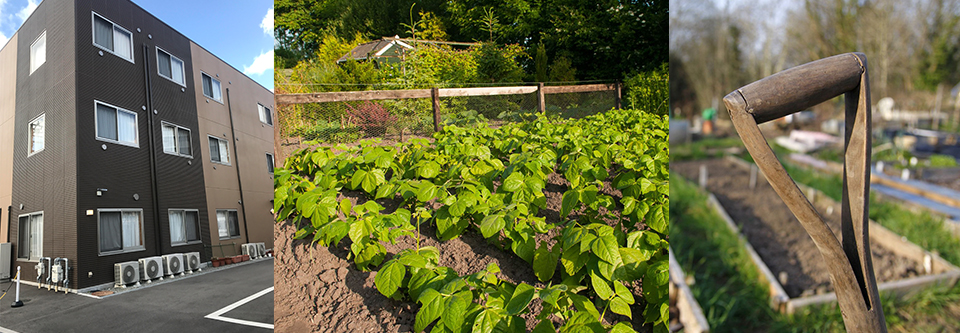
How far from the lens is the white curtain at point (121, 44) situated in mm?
1317

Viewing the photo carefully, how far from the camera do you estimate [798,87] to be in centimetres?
42

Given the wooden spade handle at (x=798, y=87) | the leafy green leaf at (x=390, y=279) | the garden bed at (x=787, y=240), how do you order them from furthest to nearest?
1. the garden bed at (x=787, y=240)
2. the leafy green leaf at (x=390, y=279)
3. the wooden spade handle at (x=798, y=87)

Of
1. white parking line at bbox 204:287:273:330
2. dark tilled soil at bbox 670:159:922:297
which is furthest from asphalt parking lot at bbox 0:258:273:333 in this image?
dark tilled soil at bbox 670:159:922:297

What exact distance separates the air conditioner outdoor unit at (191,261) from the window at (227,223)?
0.10 m

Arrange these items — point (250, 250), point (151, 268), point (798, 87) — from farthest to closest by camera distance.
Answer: point (250, 250) → point (151, 268) → point (798, 87)

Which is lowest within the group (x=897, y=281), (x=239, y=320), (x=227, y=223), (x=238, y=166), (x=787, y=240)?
(x=897, y=281)

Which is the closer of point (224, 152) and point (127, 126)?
point (127, 126)

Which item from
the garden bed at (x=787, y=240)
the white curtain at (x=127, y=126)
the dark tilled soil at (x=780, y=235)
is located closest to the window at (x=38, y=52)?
the white curtain at (x=127, y=126)

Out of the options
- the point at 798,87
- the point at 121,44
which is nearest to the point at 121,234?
the point at 121,44

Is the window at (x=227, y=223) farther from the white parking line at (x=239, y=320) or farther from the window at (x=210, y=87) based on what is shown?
the window at (x=210, y=87)

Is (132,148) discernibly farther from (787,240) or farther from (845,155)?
(787,240)

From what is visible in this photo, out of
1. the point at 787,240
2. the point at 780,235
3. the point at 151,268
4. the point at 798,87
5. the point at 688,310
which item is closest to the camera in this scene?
the point at 798,87

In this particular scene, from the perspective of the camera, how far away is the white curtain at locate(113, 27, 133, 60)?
1.32 meters

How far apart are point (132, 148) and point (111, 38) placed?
0.35m
